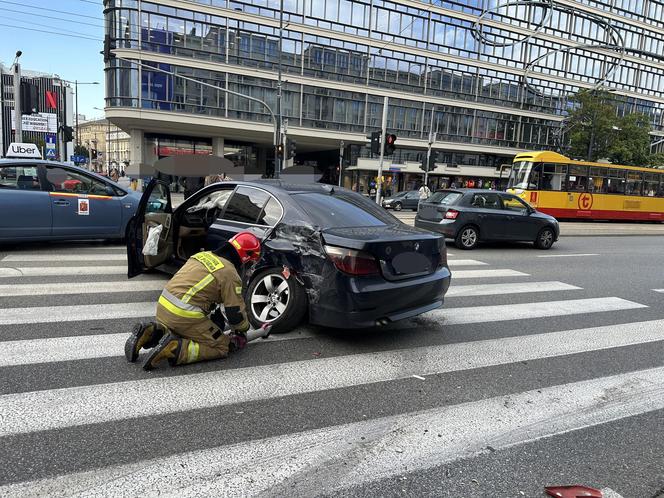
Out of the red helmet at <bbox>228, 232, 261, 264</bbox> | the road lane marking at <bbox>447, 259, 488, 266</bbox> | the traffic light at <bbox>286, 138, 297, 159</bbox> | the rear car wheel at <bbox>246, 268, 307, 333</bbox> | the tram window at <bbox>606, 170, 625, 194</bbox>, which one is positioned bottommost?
the road lane marking at <bbox>447, 259, 488, 266</bbox>

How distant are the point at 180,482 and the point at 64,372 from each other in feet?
5.86

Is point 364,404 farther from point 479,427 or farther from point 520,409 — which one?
point 520,409

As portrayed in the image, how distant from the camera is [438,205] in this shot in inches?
486

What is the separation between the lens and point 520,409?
11.5 feet

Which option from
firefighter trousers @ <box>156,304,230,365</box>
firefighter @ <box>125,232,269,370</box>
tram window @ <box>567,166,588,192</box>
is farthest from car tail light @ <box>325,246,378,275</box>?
tram window @ <box>567,166,588,192</box>

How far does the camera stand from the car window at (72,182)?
8516mm

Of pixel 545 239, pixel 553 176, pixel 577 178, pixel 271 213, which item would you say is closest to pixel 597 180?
pixel 577 178

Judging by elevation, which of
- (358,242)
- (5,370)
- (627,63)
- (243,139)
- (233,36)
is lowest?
(5,370)

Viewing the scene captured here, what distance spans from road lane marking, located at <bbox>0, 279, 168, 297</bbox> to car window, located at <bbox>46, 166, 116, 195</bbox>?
9.36 feet

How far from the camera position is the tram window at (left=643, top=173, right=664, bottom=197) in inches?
982

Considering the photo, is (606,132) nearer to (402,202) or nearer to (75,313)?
(402,202)

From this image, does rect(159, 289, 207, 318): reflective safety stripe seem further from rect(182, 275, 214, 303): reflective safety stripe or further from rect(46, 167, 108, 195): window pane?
rect(46, 167, 108, 195): window pane

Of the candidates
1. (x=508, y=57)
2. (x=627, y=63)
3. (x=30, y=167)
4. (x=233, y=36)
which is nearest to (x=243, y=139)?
(x=233, y=36)

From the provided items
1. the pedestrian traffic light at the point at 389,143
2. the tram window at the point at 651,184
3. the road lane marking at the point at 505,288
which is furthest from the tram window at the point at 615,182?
the road lane marking at the point at 505,288
